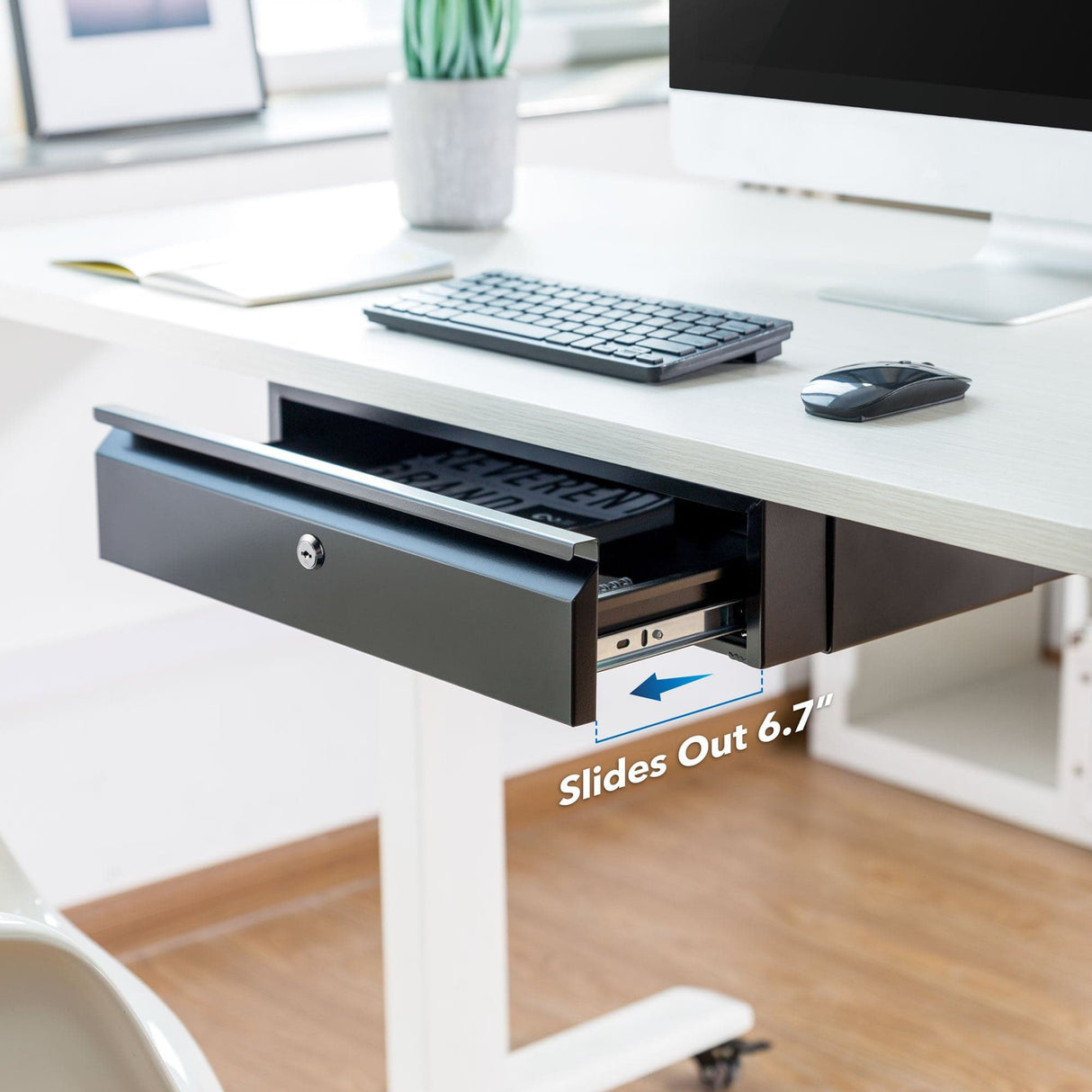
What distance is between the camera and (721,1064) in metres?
1.66

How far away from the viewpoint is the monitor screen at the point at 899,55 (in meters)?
1.07

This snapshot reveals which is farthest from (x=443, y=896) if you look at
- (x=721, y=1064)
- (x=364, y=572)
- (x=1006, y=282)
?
(x=1006, y=282)

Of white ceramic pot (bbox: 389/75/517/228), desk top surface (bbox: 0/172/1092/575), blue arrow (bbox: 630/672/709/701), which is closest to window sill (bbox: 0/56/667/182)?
desk top surface (bbox: 0/172/1092/575)

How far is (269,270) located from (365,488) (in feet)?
1.18

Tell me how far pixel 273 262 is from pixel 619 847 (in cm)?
112

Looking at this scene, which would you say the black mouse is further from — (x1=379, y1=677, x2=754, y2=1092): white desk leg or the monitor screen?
(x1=379, y1=677, x2=754, y2=1092): white desk leg

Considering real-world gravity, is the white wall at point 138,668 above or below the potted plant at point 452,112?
below

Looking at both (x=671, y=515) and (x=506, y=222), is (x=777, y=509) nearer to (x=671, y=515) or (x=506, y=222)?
(x=671, y=515)

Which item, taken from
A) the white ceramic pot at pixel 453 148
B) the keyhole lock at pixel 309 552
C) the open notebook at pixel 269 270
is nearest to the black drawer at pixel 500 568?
the keyhole lock at pixel 309 552

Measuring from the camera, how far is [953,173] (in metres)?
1.14

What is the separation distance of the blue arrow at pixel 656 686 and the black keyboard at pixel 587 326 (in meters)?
0.18

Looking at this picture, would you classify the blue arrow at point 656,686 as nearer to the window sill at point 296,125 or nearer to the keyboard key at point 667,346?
the keyboard key at point 667,346

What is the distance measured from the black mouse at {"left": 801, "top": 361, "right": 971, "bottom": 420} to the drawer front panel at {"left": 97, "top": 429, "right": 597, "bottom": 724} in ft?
0.48

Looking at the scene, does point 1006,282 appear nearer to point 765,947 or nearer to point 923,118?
point 923,118
